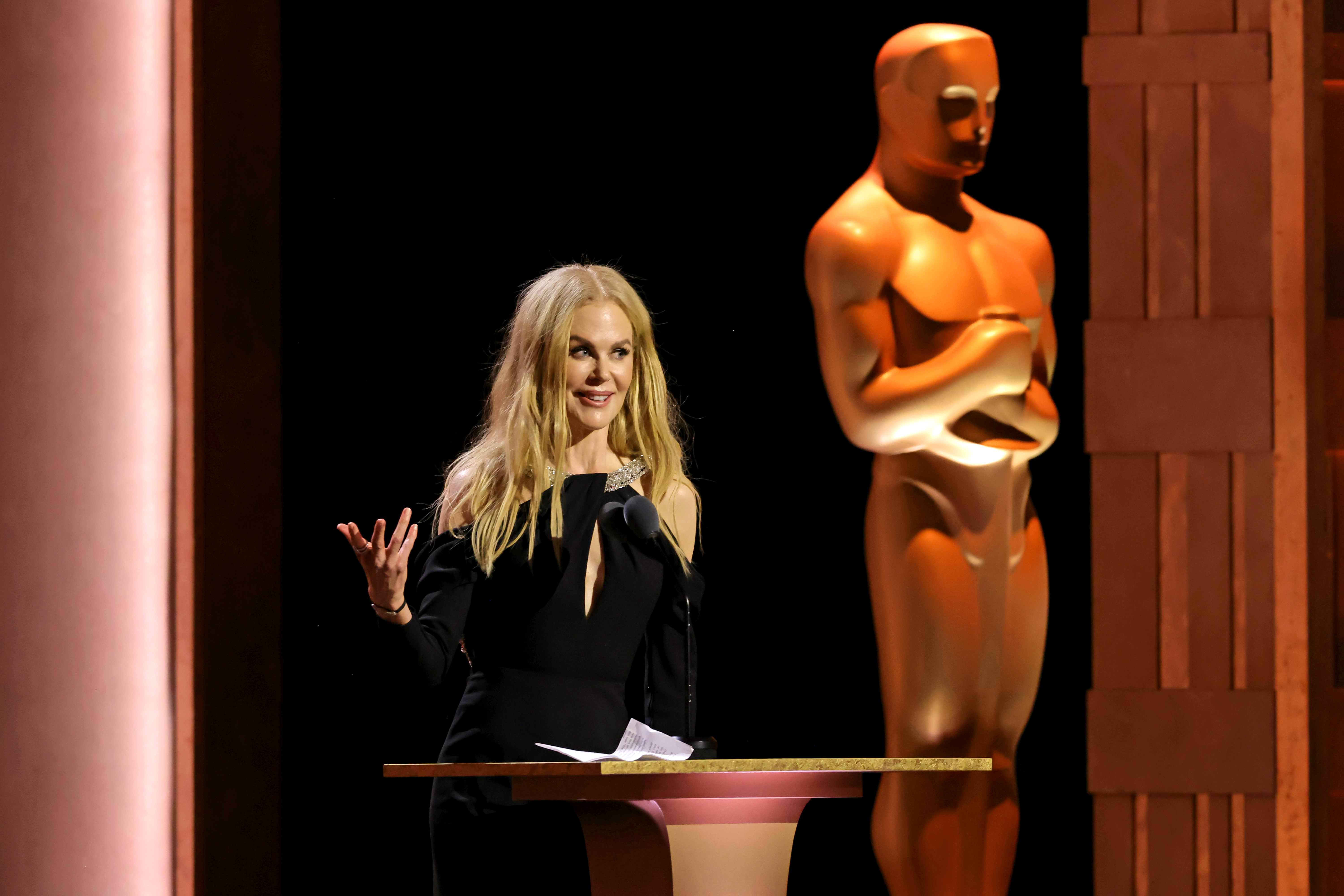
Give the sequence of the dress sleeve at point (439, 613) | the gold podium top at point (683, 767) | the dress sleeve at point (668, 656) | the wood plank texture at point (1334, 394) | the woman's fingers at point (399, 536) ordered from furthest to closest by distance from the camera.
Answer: the wood plank texture at point (1334, 394), the dress sleeve at point (668, 656), the dress sleeve at point (439, 613), the woman's fingers at point (399, 536), the gold podium top at point (683, 767)

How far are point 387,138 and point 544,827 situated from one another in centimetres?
142

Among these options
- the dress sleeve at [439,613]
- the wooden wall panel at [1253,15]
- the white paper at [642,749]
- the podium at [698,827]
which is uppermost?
the wooden wall panel at [1253,15]

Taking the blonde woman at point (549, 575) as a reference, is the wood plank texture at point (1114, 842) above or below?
below

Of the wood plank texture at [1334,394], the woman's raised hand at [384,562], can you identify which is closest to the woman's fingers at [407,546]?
the woman's raised hand at [384,562]

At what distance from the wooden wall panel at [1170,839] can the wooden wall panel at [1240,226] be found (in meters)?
0.91

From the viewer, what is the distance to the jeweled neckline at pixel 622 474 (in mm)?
3256

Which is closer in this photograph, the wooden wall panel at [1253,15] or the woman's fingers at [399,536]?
the woman's fingers at [399,536]

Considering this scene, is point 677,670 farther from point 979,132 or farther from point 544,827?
point 979,132

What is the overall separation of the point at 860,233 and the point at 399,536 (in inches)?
38.1

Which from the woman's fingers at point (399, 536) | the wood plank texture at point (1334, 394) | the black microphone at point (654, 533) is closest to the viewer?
the black microphone at point (654, 533)

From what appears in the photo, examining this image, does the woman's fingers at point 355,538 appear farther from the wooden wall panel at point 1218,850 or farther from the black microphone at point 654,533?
the wooden wall panel at point 1218,850

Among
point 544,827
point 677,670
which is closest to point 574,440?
point 677,670

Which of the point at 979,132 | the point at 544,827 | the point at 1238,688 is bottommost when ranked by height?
the point at 544,827

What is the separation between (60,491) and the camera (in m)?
3.21
